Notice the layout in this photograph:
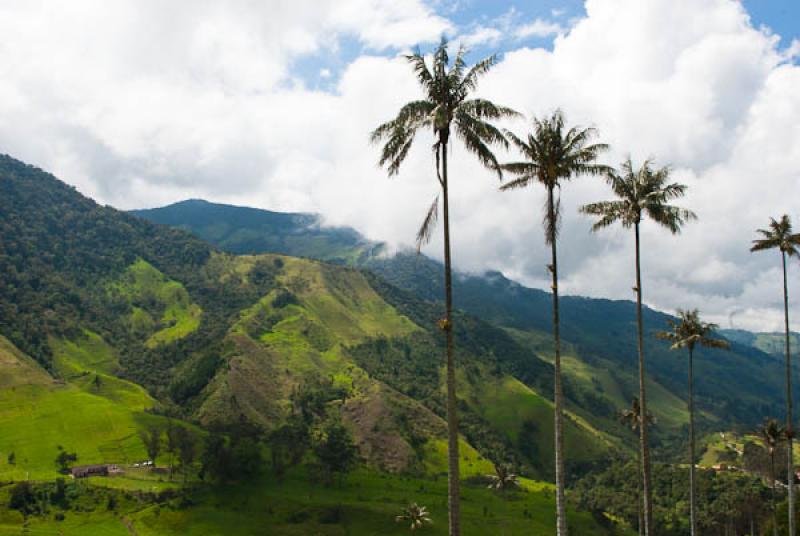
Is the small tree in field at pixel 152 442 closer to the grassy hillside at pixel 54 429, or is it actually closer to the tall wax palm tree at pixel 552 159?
the grassy hillside at pixel 54 429

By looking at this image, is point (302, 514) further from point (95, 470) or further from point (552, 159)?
point (552, 159)

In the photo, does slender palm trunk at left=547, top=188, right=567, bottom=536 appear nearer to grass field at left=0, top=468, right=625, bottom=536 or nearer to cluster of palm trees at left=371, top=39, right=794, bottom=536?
cluster of palm trees at left=371, top=39, right=794, bottom=536

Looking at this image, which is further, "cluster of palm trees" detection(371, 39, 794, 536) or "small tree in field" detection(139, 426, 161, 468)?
"small tree in field" detection(139, 426, 161, 468)

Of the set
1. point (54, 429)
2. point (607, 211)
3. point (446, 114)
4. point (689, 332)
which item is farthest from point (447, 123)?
point (54, 429)

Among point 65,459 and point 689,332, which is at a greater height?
point 689,332

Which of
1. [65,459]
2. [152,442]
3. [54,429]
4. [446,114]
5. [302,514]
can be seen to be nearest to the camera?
[446,114]

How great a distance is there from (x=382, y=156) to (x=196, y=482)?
138735 millimetres

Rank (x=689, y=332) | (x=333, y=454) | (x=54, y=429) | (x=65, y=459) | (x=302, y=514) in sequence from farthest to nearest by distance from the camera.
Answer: (x=54, y=429)
(x=333, y=454)
(x=65, y=459)
(x=302, y=514)
(x=689, y=332)

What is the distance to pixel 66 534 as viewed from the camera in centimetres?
11344

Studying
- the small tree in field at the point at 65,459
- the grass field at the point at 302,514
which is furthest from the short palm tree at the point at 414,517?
the small tree in field at the point at 65,459

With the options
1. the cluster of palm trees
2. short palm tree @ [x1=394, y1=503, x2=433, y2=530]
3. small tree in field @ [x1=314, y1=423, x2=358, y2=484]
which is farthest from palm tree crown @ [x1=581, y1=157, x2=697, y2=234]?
small tree in field @ [x1=314, y1=423, x2=358, y2=484]

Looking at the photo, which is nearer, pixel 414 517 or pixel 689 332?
pixel 414 517

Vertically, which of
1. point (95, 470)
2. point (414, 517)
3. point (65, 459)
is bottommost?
point (95, 470)

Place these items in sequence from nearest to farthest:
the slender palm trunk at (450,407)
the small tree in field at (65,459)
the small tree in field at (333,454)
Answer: the slender palm trunk at (450,407) → the small tree in field at (65,459) → the small tree in field at (333,454)
